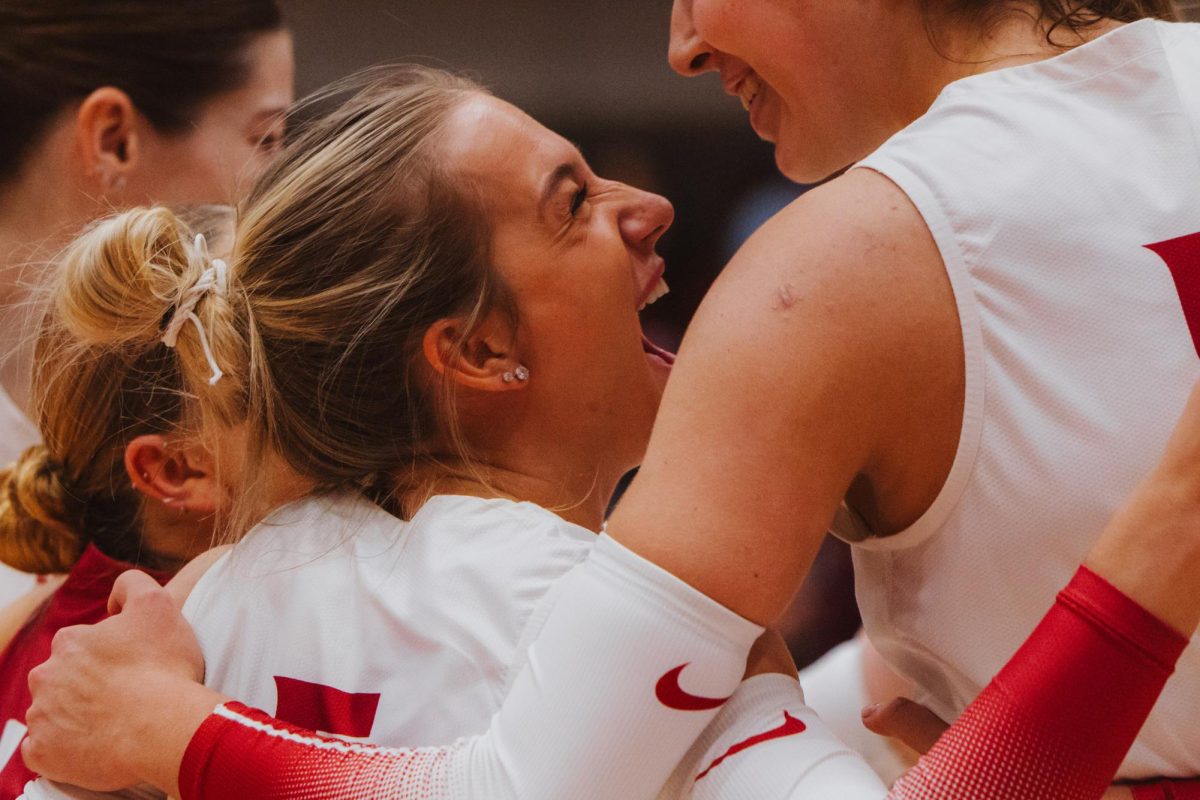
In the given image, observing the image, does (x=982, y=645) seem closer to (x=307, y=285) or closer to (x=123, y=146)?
(x=307, y=285)

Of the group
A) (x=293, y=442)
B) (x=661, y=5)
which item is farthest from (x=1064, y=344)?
(x=661, y=5)

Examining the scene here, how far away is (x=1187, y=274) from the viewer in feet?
3.45

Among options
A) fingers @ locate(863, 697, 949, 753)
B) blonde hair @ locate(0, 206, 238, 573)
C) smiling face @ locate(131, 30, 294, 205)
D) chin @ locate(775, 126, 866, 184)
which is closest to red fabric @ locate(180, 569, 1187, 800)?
fingers @ locate(863, 697, 949, 753)

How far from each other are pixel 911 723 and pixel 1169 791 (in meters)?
0.27

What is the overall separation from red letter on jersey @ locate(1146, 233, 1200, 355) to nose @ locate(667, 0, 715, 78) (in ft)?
1.88

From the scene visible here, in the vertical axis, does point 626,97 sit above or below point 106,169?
below

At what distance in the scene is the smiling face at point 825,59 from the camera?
128cm

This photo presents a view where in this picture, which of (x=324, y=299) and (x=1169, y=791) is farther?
(x=324, y=299)

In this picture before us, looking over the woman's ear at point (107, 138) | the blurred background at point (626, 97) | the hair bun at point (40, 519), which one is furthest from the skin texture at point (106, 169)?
the blurred background at point (626, 97)

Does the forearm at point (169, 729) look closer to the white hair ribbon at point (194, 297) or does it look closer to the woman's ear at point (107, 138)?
the white hair ribbon at point (194, 297)

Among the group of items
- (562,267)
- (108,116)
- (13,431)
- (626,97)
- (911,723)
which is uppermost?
(562,267)

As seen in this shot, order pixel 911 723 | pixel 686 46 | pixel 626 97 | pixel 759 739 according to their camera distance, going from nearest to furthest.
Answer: pixel 759 739 → pixel 911 723 → pixel 686 46 → pixel 626 97

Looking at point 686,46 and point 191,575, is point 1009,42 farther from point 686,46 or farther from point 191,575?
point 191,575

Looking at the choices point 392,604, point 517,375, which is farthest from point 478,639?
point 517,375
